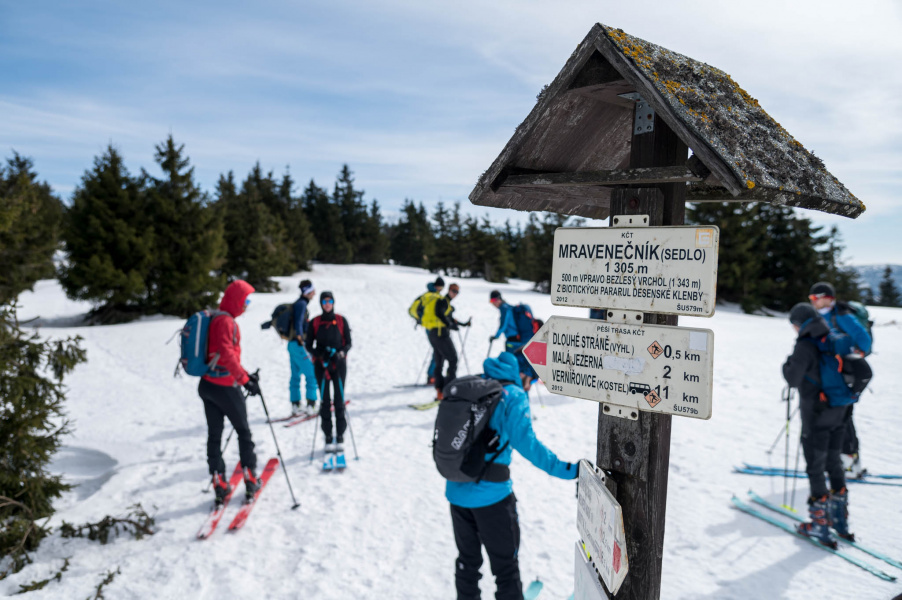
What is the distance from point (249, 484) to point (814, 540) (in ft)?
19.9

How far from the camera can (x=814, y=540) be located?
5.00m

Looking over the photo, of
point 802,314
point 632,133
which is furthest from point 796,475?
point 632,133

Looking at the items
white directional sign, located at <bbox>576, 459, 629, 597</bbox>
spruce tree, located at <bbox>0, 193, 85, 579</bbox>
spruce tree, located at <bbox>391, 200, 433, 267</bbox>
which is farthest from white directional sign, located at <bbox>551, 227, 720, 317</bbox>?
spruce tree, located at <bbox>391, 200, 433, 267</bbox>

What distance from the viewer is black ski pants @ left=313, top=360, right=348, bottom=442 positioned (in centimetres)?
679

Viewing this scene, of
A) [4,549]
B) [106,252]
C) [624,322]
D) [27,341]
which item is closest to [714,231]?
[624,322]

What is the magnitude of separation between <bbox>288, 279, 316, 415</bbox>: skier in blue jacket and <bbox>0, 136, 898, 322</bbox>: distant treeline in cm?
369

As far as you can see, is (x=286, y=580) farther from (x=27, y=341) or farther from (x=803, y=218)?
(x=803, y=218)

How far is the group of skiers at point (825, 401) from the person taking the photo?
16.5ft

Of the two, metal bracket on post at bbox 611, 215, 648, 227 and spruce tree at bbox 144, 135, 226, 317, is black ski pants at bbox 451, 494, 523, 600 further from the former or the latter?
spruce tree at bbox 144, 135, 226, 317

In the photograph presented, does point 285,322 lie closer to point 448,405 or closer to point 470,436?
point 448,405

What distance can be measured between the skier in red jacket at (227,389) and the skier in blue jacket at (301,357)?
2.74 meters

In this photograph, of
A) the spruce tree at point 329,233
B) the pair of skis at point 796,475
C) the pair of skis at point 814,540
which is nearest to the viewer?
the pair of skis at point 814,540

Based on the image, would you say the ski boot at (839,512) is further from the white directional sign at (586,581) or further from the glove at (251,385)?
the glove at (251,385)

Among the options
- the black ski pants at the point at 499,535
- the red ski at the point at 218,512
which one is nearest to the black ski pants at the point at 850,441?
the black ski pants at the point at 499,535
